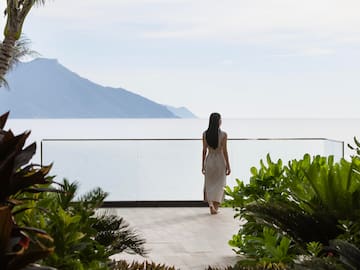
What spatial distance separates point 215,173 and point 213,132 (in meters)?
0.53

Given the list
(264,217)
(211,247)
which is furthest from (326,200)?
(211,247)

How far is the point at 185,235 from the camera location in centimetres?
762

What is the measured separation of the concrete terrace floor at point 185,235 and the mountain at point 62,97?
47.5m

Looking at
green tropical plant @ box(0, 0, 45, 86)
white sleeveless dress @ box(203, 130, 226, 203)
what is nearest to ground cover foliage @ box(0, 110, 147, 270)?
green tropical plant @ box(0, 0, 45, 86)

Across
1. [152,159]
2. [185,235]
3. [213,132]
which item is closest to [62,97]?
[152,159]

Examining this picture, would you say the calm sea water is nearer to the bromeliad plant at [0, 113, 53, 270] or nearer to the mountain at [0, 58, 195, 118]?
the bromeliad plant at [0, 113, 53, 270]

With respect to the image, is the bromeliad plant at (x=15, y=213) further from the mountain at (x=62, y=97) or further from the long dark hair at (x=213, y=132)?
the mountain at (x=62, y=97)

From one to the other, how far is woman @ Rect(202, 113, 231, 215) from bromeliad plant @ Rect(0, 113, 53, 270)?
21.9 feet

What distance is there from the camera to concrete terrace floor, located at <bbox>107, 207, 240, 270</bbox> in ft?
20.7

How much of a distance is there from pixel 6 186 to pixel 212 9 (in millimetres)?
76155

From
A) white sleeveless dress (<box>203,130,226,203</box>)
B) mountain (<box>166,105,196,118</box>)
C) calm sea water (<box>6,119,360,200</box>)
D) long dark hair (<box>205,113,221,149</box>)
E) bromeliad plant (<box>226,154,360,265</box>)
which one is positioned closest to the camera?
bromeliad plant (<box>226,154,360,265</box>)

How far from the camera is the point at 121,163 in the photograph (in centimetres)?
1054

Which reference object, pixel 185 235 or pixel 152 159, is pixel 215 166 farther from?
pixel 185 235

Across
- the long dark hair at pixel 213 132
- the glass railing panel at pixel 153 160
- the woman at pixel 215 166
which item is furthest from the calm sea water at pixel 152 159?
the long dark hair at pixel 213 132
